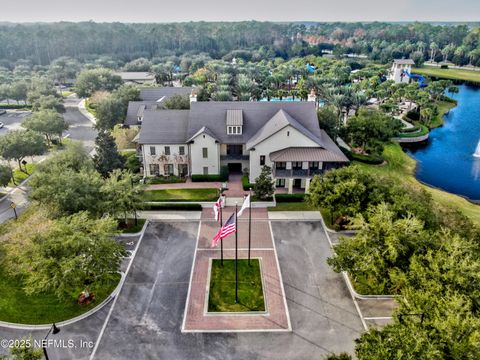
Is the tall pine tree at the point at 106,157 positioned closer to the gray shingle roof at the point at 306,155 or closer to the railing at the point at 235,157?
the railing at the point at 235,157

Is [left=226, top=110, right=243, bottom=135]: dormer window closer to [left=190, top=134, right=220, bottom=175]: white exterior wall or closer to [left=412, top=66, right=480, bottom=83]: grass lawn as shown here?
[left=190, top=134, right=220, bottom=175]: white exterior wall

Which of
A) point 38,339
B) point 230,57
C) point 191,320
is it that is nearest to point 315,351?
point 191,320

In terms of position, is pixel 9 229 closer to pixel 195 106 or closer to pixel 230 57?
pixel 195 106

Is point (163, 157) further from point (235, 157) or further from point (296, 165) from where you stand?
point (296, 165)

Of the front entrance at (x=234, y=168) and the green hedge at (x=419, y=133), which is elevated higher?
the front entrance at (x=234, y=168)

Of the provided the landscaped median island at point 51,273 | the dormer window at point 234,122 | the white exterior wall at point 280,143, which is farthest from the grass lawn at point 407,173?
the landscaped median island at point 51,273

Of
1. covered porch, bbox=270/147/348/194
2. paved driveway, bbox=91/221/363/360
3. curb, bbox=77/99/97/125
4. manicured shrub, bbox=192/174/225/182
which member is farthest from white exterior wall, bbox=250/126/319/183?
curb, bbox=77/99/97/125
